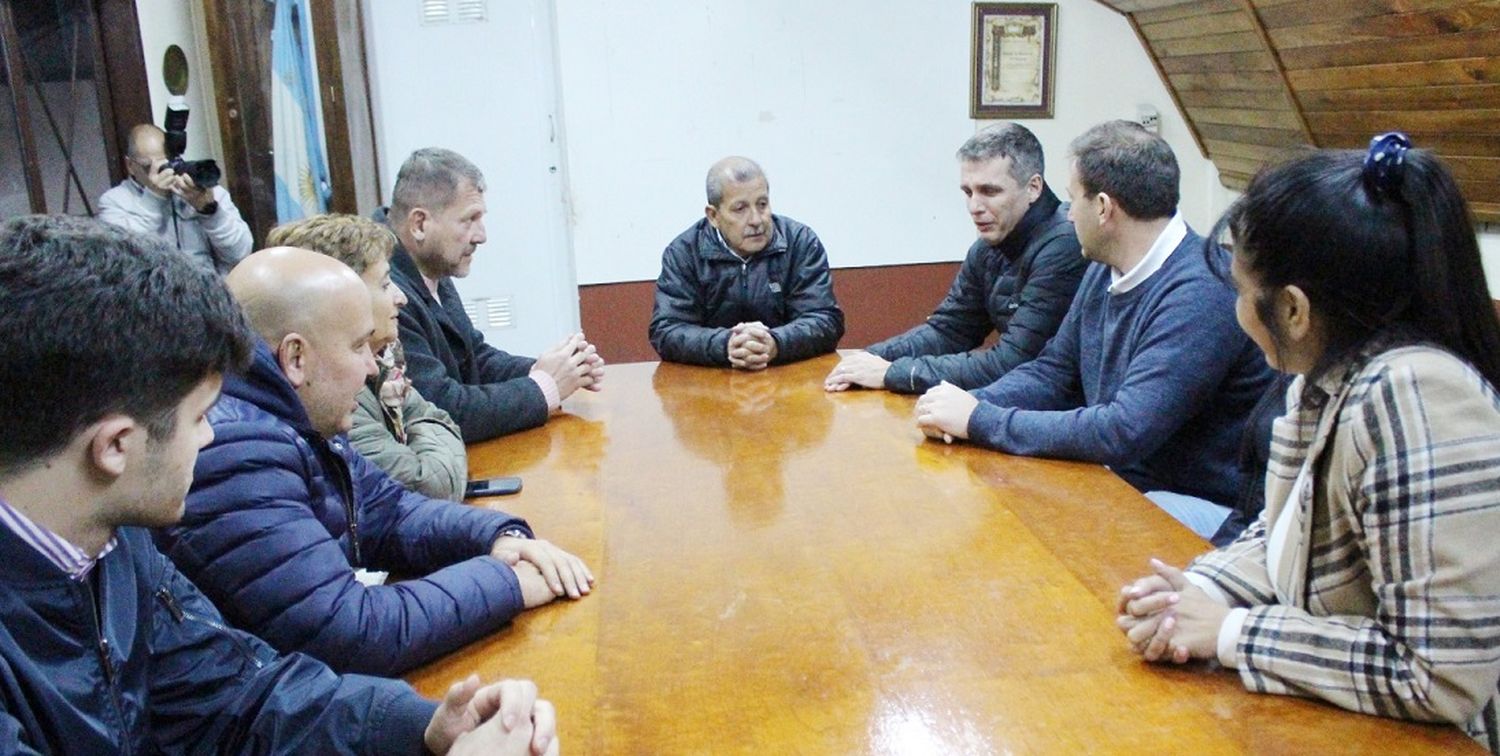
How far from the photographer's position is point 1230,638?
1.30m

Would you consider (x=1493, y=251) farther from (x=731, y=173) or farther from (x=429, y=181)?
(x=429, y=181)

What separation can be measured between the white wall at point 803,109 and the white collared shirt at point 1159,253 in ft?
8.86

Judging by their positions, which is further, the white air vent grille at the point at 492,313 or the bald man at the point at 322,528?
the white air vent grille at the point at 492,313

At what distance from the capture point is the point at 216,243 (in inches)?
137

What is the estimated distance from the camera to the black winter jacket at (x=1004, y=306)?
2.78m

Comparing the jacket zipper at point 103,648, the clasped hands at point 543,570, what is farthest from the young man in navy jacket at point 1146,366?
the jacket zipper at point 103,648

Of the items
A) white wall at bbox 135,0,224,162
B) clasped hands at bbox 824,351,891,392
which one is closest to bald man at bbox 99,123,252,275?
white wall at bbox 135,0,224,162

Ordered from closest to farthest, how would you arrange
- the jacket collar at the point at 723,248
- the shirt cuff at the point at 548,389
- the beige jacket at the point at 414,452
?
the beige jacket at the point at 414,452
the shirt cuff at the point at 548,389
the jacket collar at the point at 723,248

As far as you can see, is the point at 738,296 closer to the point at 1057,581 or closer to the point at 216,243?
the point at 216,243

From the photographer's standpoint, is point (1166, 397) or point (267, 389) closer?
point (267, 389)

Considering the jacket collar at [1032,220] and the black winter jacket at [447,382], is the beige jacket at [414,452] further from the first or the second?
the jacket collar at [1032,220]

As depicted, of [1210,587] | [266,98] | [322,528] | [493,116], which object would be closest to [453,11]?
[493,116]

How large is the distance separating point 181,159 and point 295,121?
0.78 m

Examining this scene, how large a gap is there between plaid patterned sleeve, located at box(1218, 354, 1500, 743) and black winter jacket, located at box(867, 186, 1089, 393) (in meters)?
1.47
